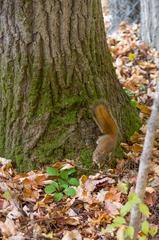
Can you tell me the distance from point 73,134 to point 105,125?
243 millimetres

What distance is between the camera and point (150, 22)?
5.75 m

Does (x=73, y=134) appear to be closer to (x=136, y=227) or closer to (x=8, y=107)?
(x=8, y=107)

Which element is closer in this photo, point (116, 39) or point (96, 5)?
point (96, 5)

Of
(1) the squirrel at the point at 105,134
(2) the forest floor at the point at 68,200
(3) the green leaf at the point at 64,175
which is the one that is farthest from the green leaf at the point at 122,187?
(3) the green leaf at the point at 64,175

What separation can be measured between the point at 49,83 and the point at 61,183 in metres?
0.70

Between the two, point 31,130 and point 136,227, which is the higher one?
point 31,130

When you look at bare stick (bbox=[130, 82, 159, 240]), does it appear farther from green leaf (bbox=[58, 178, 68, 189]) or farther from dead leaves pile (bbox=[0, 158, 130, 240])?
green leaf (bbox=[58, 178, 68, 189])

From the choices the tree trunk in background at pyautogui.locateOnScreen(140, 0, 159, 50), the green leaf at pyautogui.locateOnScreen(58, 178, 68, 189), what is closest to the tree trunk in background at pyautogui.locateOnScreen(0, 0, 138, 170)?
the green leaf at pyautogui.locateOnScreen(58, 178, 68, 189)

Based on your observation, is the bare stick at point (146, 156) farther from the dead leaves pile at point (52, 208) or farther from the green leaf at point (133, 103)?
the green leaf at point (133, 103)

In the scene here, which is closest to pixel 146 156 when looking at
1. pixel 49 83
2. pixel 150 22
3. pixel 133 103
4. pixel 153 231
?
pixel 153 231

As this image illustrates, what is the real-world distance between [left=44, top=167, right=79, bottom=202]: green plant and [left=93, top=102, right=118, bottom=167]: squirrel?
200 mm

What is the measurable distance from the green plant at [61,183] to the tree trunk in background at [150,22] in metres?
2.90

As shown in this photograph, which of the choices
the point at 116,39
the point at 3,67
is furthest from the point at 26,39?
the point at 116,39

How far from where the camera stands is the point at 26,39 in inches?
129
